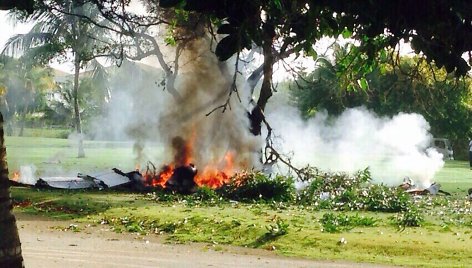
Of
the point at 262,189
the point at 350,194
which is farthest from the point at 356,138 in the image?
the point at 350,194

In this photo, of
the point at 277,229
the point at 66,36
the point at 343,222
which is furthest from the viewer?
the point at 66,36

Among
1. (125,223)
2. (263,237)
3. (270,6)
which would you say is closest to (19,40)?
(125,223)

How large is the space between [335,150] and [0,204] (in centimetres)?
3890

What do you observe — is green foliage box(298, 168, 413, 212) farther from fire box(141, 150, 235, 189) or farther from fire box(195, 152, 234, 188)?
fire box(141, 150, 235, 189)

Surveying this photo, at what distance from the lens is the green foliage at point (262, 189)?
17453 mm

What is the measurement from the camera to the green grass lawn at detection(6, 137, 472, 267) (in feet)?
34.0

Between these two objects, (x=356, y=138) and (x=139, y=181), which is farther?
(x=356, y=138)

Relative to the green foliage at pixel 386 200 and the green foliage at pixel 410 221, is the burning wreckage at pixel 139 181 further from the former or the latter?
the green foliage at pixel 410 221

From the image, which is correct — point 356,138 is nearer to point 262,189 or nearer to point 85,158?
point 85,158

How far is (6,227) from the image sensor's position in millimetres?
4047

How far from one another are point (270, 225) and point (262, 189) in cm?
527

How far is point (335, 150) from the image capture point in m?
42.2

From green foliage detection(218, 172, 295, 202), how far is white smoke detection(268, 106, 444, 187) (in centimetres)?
1561

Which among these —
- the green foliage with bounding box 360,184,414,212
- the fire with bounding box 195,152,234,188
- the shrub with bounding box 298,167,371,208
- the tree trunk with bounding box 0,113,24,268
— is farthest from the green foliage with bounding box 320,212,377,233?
the tree trunk with bounding box 0,113,24,268
